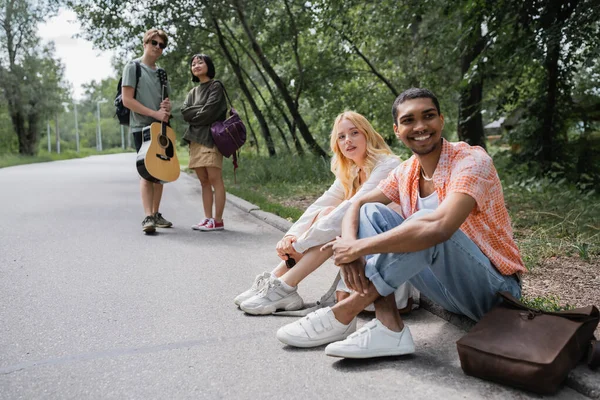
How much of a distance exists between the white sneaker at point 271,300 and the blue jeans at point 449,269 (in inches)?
37.8

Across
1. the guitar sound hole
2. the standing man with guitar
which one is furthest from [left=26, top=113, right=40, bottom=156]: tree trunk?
the guitar sound hole

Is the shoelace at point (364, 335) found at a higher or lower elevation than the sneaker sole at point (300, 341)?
higher

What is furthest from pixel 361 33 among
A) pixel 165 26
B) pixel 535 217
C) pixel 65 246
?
pixel 65 246

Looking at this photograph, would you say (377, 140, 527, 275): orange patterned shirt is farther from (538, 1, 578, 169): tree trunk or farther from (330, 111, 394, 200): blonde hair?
(538, 1, 578, 169): tree trunk

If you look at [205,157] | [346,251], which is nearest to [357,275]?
[346,251]

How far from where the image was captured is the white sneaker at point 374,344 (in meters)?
2.67

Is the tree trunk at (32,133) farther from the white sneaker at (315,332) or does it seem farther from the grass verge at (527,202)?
the white sneaker at (315,332)

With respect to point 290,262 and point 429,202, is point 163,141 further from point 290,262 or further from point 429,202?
point 429,202

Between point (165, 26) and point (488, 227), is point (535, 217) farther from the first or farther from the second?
point (165, 26)

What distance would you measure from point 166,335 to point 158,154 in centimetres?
361

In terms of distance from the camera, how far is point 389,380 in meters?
2.52

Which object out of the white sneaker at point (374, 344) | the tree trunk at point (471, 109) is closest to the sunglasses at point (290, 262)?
the white sneaker at point (374, 344)

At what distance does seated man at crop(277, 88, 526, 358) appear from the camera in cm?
254

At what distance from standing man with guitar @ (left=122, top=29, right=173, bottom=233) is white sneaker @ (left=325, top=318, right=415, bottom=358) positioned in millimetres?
4118
